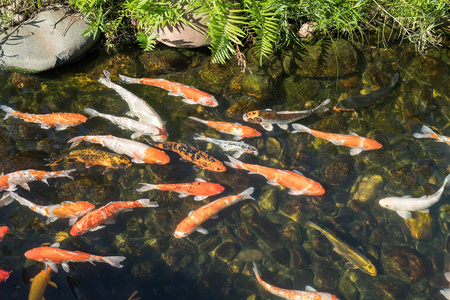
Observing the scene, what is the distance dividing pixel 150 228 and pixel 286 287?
6.94 ft

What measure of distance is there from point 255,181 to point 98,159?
2.52m

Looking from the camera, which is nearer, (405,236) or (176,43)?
(405,236)

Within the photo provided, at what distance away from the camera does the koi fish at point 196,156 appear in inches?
233

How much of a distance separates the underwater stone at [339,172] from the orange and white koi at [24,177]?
406 centimetres

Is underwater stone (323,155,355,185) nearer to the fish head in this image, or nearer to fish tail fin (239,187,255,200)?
fish tail fin (239,187,255,200)

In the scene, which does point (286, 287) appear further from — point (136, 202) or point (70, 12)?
point (70, 12)

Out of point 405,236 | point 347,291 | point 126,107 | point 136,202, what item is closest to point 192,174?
point 136,202

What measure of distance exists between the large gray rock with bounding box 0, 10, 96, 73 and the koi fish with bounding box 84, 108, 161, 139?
4.62 ft

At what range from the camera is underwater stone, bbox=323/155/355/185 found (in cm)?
597

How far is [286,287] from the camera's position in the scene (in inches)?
204

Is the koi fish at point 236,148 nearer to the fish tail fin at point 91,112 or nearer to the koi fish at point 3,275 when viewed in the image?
the fish tail fin at point 91,112

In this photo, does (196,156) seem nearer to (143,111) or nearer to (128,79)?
(143,111)

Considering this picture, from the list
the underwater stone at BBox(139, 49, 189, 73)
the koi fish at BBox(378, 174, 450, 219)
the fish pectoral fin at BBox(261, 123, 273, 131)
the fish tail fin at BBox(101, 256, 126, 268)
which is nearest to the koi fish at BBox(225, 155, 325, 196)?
the fish pectoral fin at BBox(261, 123, 273, 131)

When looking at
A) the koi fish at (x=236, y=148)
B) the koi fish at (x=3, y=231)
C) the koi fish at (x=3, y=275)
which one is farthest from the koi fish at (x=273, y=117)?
the koi fish at (x=3, y=275)
